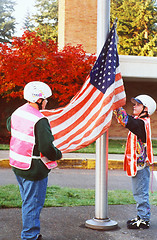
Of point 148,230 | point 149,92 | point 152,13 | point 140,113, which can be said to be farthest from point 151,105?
point 152,13

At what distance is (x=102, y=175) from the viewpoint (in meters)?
5.36

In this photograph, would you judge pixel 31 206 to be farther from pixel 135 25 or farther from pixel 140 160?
pixel 135 25

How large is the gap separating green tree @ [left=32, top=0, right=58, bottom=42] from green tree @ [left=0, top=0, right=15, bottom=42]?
3.29m

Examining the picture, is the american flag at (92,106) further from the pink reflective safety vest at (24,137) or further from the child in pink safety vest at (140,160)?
the pink reflective safety vest at (24,137)

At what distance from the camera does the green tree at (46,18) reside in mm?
49438

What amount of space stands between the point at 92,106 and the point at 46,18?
49236 millimetres

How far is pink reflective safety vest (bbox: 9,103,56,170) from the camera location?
422 cm

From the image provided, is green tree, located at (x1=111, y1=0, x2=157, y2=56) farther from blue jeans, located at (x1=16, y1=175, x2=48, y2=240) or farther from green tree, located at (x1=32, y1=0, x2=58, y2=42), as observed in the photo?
Answer: blue jeans, located at (x1=16, y1=175, x2=48, y2=240)

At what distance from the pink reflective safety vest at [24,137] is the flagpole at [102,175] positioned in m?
1.21

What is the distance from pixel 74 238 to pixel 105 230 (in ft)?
1.80

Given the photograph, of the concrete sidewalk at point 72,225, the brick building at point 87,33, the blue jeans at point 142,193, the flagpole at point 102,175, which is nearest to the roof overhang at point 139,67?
the brick building at point 87,33

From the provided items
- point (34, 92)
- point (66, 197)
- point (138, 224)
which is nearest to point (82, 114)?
point (34, 92)

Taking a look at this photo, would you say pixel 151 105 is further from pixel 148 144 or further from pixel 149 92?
pixel 149 92

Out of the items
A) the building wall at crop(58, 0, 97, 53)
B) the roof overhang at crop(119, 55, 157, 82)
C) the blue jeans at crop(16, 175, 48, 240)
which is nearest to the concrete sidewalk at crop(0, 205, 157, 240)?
the blue jeans at crop(16, 175, 48, 240)
